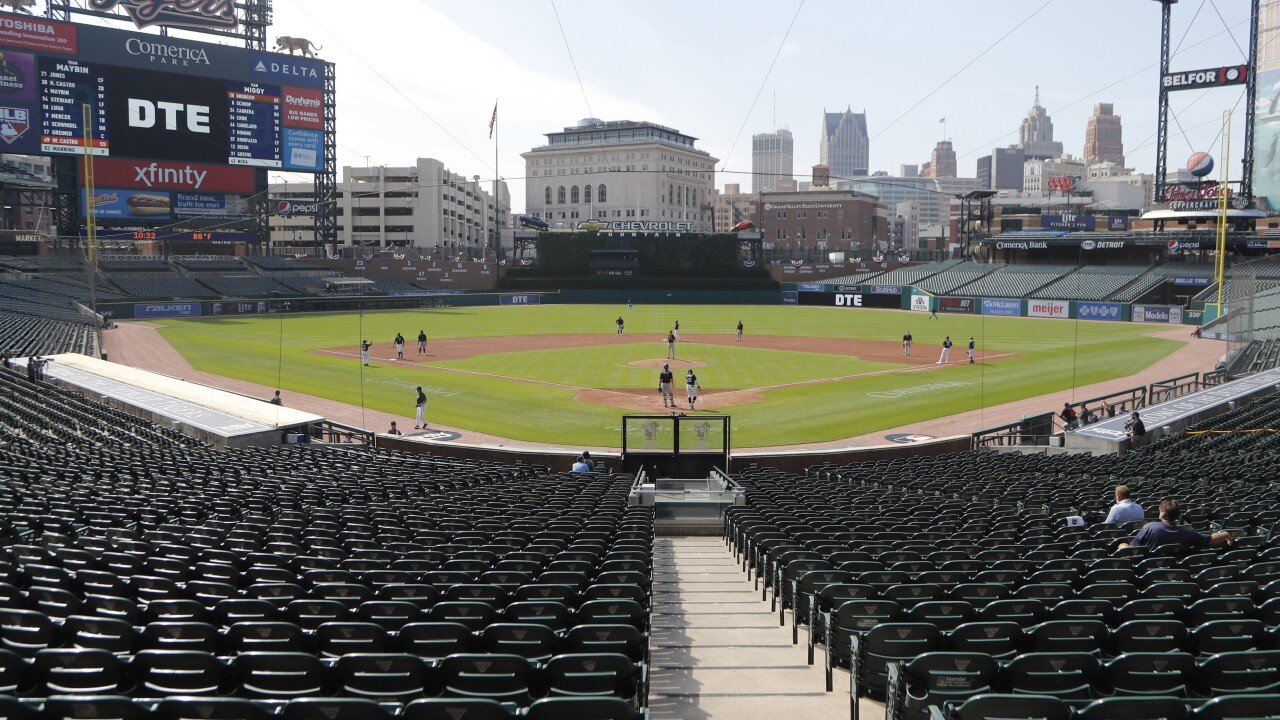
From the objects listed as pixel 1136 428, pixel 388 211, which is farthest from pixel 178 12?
pixel 1136 428

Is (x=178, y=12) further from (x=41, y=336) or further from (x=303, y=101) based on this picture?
(x=41, y=336)

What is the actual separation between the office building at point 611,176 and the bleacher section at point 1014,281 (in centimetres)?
8212

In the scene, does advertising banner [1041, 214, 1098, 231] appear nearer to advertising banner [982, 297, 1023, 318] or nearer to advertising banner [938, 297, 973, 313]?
advertising banner [938, 297, 973, 313]

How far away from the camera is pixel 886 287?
9775 cm

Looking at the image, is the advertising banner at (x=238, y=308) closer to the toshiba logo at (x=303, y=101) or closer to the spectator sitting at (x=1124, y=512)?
the toshiba logo at (x=303, y=101)

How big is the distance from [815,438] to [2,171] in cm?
7842

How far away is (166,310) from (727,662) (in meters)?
80.9

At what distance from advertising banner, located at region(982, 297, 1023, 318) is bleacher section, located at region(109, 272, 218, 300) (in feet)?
242

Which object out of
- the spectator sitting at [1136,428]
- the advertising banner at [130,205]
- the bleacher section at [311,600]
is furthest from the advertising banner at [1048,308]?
the advertising banner at [130,205]

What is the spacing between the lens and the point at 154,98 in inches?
3046

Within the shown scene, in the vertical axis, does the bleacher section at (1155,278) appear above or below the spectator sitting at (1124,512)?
above

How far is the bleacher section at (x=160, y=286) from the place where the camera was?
262ft

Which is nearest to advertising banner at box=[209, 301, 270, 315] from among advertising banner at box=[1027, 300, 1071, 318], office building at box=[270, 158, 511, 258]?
office building at box=[270, 158, 511, 258]

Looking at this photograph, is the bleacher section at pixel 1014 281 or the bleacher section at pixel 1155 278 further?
the bleacher section at pixel 1014 281
